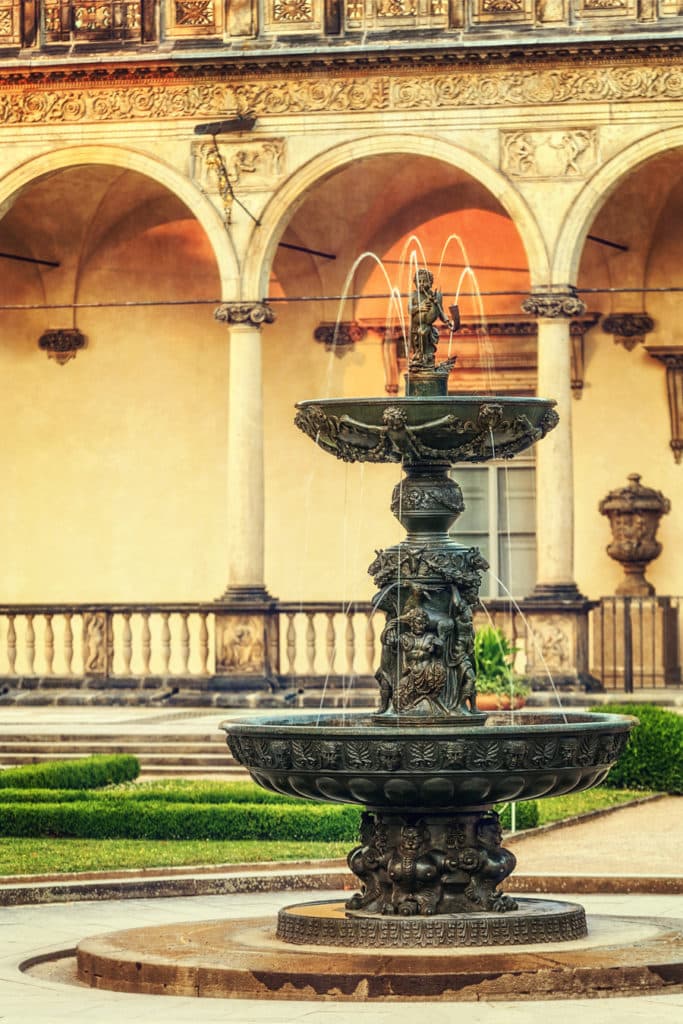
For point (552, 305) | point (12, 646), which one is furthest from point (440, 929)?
point (12, 646)

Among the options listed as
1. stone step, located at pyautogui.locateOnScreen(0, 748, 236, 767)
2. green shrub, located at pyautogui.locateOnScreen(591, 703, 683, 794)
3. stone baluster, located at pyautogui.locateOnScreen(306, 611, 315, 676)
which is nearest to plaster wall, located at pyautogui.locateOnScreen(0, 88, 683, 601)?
stone baluster, located at pyautogui.locateOnScreen(306, 611, 315, 676)

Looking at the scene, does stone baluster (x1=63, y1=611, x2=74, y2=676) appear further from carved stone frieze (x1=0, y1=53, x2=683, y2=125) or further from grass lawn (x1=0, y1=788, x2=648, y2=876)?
grass lawn (x1=0, y1=788, x2=648, y2=876)

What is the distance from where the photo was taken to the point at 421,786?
9.43m

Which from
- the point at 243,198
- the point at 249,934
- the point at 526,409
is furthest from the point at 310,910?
the point at 243,198

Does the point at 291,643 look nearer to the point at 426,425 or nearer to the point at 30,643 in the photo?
the point at 30,643

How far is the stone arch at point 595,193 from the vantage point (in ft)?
72.6

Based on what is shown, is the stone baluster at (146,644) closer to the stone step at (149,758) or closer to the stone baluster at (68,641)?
the stone baluster at (68,641)

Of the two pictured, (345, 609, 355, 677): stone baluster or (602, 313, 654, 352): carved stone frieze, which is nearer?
(345, 609, 355, 677): stone baluster

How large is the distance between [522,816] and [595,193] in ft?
29.6

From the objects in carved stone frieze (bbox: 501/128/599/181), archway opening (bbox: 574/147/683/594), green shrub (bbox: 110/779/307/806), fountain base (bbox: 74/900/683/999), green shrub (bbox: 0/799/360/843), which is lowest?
fountain base (bbox: 74/900/683/999)

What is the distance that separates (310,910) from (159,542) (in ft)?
54.3

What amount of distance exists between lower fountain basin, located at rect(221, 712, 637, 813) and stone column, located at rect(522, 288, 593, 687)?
1221cm

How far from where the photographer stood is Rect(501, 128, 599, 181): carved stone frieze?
22.2m

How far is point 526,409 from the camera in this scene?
400 inches
